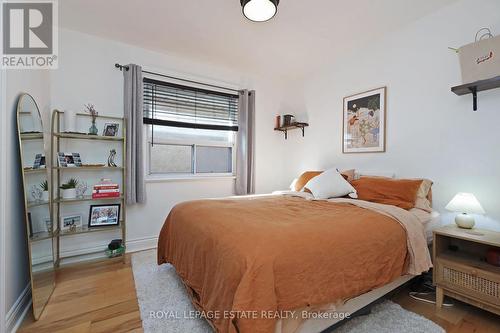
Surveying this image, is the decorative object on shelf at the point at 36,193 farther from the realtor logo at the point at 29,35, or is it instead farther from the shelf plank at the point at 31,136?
the realtor logo at the point at 29,35

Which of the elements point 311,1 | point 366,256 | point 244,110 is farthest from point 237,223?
point 244,110

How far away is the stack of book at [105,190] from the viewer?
96.1 inches

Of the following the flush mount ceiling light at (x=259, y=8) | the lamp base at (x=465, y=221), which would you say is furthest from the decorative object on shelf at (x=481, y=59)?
the flush mount ceiling light at (x=259, y=8)

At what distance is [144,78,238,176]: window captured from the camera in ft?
9.80

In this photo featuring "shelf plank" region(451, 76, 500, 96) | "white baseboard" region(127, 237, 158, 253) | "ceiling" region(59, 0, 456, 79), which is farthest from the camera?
"white baseboard" region(127, 237, 158, 253)

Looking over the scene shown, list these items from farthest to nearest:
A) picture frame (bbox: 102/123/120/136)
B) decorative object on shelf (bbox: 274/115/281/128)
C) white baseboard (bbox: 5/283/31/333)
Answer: decorative object on shelf (bbox: 274/115/281/128)
picture frame (bbox: 102/123/120/136)
white baseboard (bbox: 5/283/31/333)

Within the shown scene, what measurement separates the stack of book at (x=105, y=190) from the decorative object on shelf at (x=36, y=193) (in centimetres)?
55

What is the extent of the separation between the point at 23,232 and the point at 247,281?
1.88m

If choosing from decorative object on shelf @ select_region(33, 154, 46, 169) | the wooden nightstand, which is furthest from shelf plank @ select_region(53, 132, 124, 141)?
the wooden nightstand

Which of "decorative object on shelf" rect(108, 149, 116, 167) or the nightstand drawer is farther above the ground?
"decorative object on shelf" rect(108, 149, 116, 167)

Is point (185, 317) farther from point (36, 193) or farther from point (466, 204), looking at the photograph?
point (466, 204)

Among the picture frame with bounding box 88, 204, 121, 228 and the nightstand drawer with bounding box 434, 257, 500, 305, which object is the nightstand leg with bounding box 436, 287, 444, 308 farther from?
the picture frame with bounding box 88, 204, 121, 228

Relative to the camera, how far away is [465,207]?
174 cm

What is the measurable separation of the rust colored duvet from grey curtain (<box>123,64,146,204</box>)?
1.21 m
